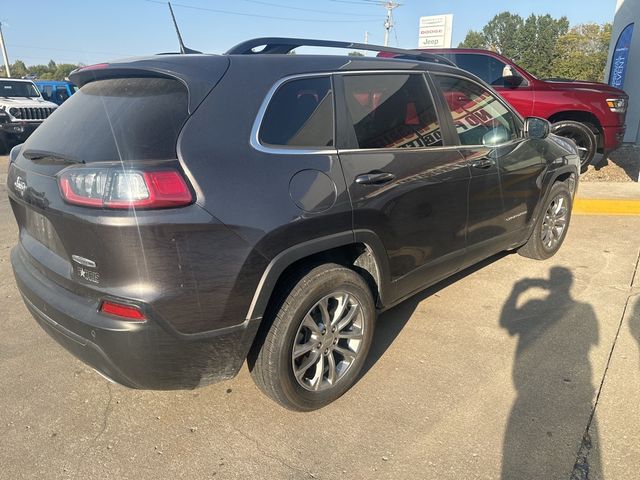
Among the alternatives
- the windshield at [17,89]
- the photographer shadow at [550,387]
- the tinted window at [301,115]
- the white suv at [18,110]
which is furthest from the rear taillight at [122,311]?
the windshield at [17,89]

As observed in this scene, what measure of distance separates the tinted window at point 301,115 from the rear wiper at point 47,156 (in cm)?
84

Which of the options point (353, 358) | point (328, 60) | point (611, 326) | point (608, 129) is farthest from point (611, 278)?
point (608, 129)

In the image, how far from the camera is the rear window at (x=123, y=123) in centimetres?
203

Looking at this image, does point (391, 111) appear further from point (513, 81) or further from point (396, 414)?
point (513, 81)

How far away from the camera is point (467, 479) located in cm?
217

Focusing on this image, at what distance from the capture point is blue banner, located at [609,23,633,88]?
12.7m

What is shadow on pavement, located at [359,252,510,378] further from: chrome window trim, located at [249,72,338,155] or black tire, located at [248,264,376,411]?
chrome window trim, located at [249,72,338,155]

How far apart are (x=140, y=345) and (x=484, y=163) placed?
8.33 feet

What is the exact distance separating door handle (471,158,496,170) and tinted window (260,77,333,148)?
1289mm

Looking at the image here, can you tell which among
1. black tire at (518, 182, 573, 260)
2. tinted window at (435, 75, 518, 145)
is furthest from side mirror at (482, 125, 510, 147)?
black tire at (518, 182, 573, 260)

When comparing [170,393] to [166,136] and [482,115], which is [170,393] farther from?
[482,115]

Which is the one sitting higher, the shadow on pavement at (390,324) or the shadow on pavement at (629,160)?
the shadow on pavement at (390,324)

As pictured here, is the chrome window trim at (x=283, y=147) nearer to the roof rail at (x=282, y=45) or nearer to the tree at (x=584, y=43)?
the roof rail at (x=282, y=45)

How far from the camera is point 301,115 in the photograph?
240cm
